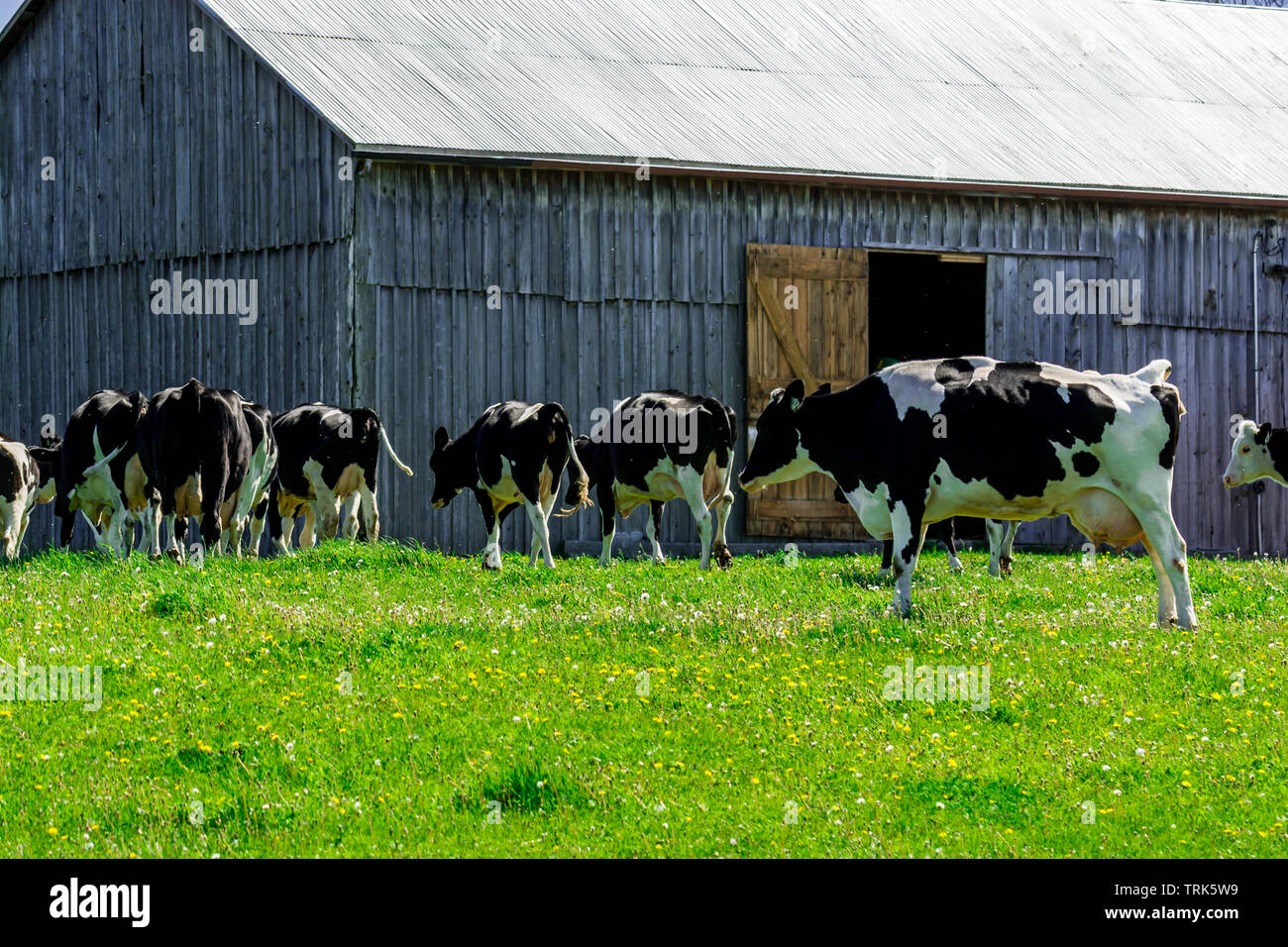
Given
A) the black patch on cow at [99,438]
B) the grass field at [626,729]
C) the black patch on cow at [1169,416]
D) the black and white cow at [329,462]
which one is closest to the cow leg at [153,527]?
the black patch on cow at [99,438]

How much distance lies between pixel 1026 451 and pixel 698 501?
5338 mm

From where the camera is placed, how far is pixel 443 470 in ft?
58.6

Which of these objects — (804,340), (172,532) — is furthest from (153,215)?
(804,340)

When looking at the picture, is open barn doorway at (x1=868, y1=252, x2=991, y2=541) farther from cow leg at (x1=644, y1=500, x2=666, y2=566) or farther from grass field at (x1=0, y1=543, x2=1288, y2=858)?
grass field at (x1=0, y1=543, x2=1288, y2=858)

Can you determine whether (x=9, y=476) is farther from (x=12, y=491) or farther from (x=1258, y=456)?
(x=1258, y=456)

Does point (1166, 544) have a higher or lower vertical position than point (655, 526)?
higher

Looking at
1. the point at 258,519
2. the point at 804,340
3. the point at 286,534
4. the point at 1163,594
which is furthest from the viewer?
the point at 804,340

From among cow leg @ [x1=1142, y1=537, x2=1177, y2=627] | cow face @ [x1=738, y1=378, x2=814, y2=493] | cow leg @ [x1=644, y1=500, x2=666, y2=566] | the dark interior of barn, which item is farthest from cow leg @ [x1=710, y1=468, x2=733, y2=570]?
the dark interior of barn

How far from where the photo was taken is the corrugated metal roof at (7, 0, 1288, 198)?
20641 mm

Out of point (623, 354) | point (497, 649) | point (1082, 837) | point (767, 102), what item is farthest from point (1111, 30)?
point (1082, 837)

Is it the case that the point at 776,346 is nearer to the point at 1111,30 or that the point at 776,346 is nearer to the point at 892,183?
the point at 892,183

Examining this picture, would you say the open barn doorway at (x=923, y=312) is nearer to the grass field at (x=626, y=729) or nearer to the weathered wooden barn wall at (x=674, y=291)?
the weathered wooden barn wall at (x=674, y=291)

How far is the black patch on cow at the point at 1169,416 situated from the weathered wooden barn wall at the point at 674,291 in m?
9.29

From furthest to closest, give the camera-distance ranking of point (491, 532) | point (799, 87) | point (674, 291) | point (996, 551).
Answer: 1. point (799, 87)
2. point (674, 291)
3. point (491, 532)
4. point (996, 551)
